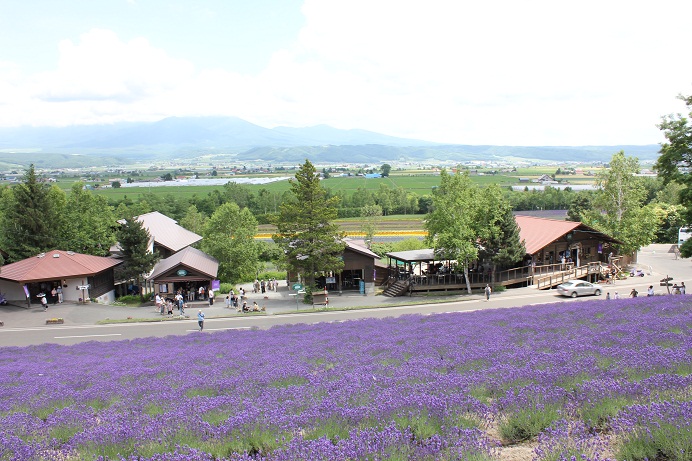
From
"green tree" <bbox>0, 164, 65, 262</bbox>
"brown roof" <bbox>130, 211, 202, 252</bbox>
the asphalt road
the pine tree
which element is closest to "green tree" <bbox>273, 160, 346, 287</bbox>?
the asphalt road

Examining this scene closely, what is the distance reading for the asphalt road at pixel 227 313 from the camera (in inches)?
1163

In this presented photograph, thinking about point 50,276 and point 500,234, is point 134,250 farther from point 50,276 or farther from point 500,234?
point 500,234

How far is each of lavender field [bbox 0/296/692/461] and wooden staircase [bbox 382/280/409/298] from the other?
2630cm

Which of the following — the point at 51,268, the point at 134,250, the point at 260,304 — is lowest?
the point at 260,304

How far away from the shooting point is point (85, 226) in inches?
1868

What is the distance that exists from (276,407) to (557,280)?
125 ft

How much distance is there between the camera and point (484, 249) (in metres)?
41.9

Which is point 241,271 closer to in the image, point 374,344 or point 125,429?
point 374,344

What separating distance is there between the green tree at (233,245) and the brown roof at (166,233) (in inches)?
295

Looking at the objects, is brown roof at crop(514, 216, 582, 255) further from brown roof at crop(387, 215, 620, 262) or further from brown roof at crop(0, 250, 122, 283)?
brown roof at crop(0, 250, 122, 283)

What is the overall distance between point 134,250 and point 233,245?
920 cm

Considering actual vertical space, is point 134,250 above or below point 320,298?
above

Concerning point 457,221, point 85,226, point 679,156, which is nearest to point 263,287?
point 457,221

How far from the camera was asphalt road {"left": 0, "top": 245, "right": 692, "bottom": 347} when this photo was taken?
29.5m
